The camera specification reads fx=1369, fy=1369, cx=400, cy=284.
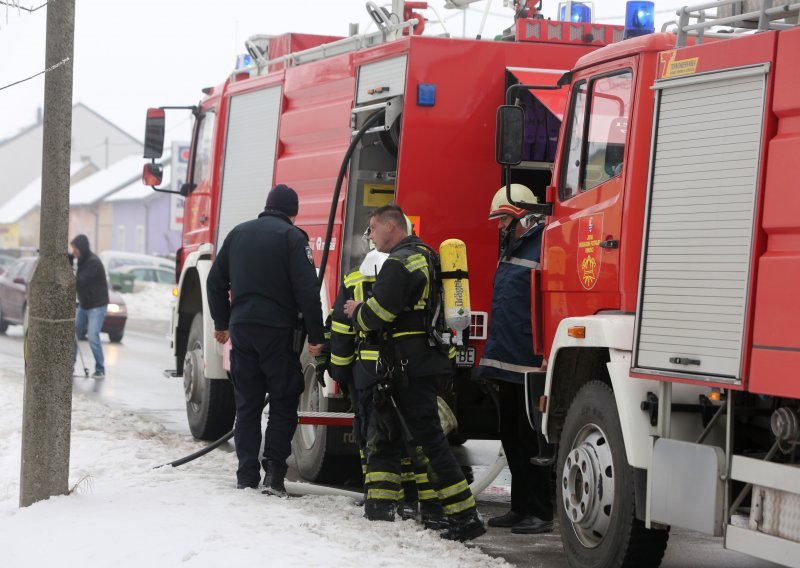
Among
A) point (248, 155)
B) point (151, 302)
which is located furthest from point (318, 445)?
point (151, 302)

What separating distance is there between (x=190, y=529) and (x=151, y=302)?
2904cm

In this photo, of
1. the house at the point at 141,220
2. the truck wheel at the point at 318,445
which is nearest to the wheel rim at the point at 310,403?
the truck wheel at the point at 318,445

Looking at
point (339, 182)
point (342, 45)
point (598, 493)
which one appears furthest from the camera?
point (342, 45)

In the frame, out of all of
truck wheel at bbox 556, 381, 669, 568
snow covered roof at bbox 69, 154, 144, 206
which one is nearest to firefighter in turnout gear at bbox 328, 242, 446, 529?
truck wheel at bbox 556, 381, 669, 568

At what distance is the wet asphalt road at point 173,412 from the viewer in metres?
7.32

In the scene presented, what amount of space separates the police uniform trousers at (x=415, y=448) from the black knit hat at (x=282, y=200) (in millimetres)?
→ 1670

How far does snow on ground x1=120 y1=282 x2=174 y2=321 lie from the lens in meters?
33.5

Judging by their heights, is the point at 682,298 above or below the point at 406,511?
above

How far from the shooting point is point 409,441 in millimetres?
7438

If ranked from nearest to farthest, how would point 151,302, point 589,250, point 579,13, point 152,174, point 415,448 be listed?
point 589,250, point 415,448, point 579,13, point 152,174, point 151,302

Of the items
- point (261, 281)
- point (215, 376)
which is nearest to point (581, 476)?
point (261, 281)

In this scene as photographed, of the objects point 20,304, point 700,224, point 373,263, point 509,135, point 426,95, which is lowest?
point 20,304

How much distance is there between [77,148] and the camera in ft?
313

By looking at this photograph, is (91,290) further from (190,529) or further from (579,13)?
(190,529)
